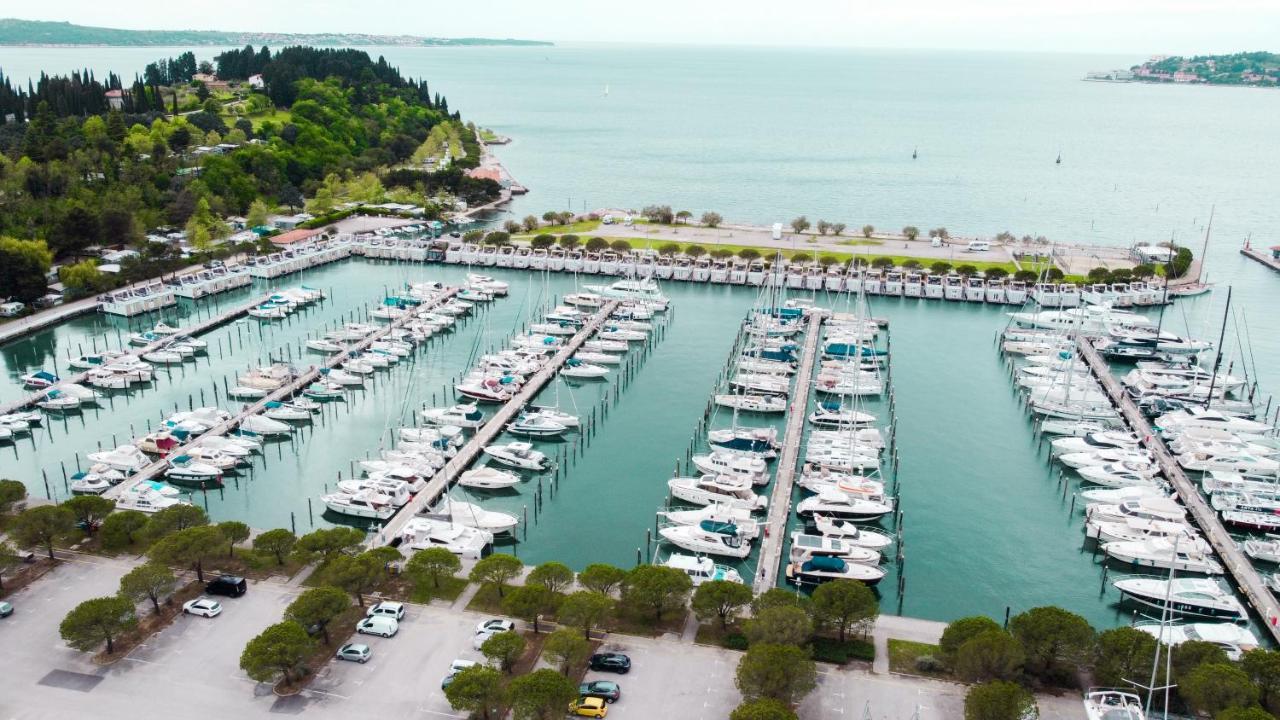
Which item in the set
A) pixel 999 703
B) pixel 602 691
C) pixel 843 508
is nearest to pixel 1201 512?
pixel 843 508

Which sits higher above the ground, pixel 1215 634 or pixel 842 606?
pixel 842 606

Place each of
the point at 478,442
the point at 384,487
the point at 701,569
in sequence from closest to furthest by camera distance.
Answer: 1. the point at 701,569
2. the point at 384,487
3. the point at 478,442

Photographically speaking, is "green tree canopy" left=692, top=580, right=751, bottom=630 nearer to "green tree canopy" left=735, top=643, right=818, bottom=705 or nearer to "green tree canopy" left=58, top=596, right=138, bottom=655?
"green tree canopy" left=735, top=643, right=818, bottom=705

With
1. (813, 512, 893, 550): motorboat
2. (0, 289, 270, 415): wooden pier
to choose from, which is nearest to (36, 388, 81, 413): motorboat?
(0, 289, 270, 415): wooden pier

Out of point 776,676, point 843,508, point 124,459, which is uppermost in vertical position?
point 776,676

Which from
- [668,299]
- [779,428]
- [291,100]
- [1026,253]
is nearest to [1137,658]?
[779,428]

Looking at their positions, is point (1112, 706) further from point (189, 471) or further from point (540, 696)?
point (189, 471)

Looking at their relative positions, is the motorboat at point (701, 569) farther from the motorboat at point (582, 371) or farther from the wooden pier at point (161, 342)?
the wooden pier at point (161, 342)

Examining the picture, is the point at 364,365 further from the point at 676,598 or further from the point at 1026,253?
the point at 1026,253
